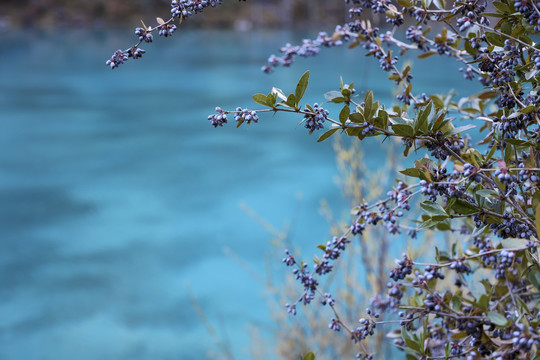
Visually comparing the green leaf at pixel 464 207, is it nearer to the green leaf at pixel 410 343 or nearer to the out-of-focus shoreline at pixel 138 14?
the green leaf at pixel 410 343

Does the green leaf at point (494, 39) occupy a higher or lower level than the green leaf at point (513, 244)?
higher

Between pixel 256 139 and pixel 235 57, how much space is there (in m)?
4.64

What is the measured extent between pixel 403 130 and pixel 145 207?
4.21m

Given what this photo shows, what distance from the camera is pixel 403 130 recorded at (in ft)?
1.56

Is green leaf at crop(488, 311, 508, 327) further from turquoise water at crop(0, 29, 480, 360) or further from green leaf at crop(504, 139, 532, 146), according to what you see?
turquoise water at crop(0, 29, 480, 360)

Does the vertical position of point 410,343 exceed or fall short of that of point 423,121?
it falls short

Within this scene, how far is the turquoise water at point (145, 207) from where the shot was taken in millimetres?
3182

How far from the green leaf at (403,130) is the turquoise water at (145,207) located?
1.18 metres

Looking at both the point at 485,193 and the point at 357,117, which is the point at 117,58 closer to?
the point at 357,117

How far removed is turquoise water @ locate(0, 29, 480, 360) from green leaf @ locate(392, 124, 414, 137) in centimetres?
118

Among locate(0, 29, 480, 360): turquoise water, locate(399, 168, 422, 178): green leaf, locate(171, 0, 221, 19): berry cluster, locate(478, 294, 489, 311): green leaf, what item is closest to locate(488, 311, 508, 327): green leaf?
locate(478, 294, 489, 311): green leaf

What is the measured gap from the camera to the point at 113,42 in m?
11.9

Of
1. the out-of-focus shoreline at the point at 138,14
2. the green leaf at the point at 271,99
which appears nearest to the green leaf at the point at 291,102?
the green leaf at the point at 271,99

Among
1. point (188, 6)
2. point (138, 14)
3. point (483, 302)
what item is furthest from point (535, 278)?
point (138, 14)
